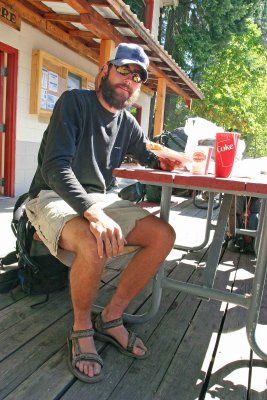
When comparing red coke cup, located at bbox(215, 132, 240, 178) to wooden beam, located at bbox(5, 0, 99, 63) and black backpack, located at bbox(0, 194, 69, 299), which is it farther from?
wooden beam, located at bbox(5, 0, 99, 63)

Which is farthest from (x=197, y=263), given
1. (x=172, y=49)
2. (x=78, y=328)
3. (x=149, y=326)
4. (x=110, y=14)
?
(x=172, y=49)

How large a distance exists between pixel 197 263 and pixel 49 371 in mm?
1893

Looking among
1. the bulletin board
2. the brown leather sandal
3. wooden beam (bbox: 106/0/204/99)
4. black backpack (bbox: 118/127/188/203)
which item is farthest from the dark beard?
the bulletin board

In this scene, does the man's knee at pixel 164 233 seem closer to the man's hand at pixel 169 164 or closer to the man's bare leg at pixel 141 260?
the man's bare leg at pixel 141 260

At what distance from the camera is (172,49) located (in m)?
14.8

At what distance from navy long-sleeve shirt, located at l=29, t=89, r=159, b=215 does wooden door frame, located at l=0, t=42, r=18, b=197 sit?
12.1 feet

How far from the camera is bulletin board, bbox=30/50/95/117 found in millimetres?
5617

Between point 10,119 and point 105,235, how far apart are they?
4509 millimetres

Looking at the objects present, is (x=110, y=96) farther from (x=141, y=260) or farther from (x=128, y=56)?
(x=141, y=260)

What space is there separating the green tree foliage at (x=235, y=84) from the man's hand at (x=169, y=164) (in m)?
12.0

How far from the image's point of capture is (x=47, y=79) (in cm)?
594

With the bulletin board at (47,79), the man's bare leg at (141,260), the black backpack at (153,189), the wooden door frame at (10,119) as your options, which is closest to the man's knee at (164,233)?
the man's bare leg at (141,260)

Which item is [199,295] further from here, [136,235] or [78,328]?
[78,328]

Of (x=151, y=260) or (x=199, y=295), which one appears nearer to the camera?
(x=151, y=260)
